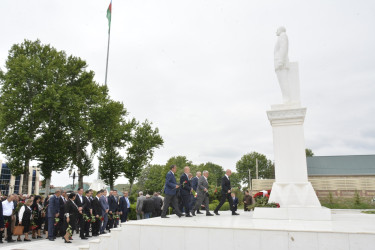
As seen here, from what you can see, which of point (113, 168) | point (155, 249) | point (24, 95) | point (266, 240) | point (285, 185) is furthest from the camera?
point (113, 168)

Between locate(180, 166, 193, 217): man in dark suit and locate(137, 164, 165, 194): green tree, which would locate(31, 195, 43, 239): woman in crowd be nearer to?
locate(180, 166, 193, 217): man in dark suit

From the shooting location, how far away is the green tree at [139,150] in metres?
33.3

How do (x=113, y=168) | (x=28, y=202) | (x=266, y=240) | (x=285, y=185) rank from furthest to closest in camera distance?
1. (x=113, y=168)
2. (x=28, y=202)
3. (x=285, y=185)
4. (x=266, y=240)

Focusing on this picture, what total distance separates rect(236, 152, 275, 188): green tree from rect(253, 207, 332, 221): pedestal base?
7151 cm

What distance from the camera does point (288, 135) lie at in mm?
9164

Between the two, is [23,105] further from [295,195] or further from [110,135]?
[295,195]

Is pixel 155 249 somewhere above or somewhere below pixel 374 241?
below

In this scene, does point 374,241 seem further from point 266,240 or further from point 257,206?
point 257,206

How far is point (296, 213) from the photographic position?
26.5 feet

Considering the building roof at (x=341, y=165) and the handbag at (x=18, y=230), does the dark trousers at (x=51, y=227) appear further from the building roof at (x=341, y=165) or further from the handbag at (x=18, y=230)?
the building roof at (x=341, y=165)

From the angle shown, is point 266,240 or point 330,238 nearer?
point 330,238

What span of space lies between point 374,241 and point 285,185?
11.4 ft

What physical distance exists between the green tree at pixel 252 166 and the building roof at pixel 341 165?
1478 inches

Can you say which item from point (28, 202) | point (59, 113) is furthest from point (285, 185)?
point (59, 113)
